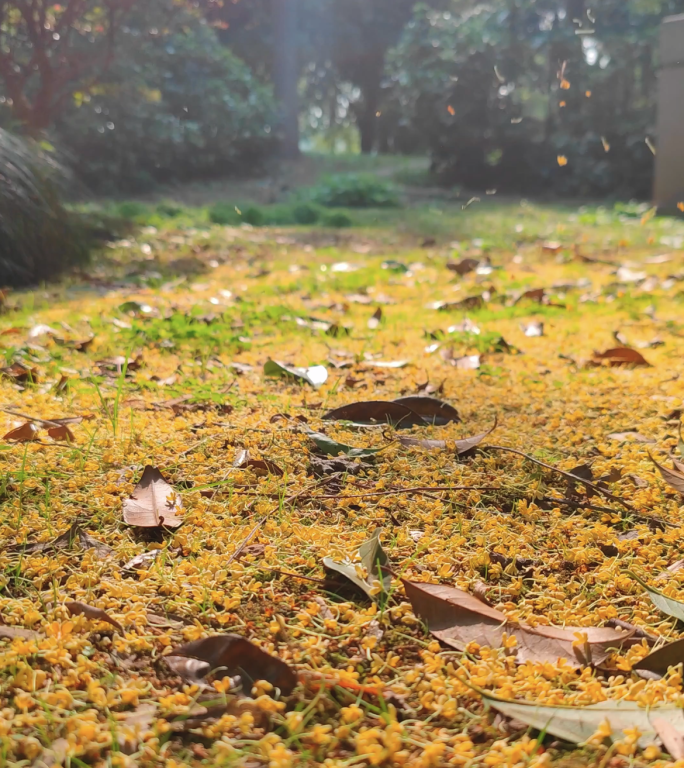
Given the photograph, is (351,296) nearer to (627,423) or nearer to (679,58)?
Result: (627,423)

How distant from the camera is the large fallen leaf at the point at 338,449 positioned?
1645mm

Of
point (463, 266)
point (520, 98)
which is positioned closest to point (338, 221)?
point (463, 266)

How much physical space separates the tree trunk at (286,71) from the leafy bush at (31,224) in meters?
8.81

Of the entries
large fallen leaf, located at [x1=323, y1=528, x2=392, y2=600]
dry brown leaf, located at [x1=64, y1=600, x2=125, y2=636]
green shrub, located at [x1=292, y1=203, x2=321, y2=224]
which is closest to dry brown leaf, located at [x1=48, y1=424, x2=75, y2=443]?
dry brown leaf, located at [x1=64, y1=600, x2=125, y2=636]

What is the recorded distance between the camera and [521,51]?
11211 millimetres

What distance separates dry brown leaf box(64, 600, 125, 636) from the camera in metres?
1.07

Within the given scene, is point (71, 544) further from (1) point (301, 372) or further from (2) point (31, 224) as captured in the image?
(2) point (31, 224)

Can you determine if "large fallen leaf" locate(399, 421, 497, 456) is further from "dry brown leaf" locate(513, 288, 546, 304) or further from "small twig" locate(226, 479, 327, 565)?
"dry brown leaf" locate(513, 288, 546, 304)

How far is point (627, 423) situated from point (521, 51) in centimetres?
1066

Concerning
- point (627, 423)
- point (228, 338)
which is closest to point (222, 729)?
point (627, 423)

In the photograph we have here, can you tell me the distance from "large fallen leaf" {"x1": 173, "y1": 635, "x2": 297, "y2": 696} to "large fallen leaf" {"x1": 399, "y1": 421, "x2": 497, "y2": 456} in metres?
0.79

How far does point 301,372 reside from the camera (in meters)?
2.21

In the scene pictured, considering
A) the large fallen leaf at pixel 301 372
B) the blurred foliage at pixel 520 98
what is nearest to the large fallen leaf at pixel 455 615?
the large fallen leaf at pixel 301 372

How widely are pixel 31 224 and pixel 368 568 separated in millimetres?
3329
